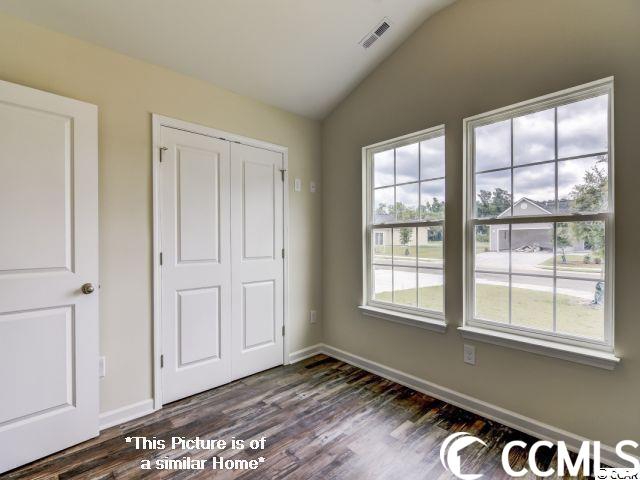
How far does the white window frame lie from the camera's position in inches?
97.7

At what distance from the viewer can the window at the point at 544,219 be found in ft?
5.90

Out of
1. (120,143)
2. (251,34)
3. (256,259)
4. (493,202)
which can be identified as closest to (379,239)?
(493,202)

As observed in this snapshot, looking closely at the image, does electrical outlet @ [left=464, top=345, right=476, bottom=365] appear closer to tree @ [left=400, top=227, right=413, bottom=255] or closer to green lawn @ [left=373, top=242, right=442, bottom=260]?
green lawn @ [left=373, top=242, right=442, bottom=260]

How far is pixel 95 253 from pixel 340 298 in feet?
7.03

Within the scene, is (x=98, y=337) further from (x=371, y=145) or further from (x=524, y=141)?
(x=524, y=141)

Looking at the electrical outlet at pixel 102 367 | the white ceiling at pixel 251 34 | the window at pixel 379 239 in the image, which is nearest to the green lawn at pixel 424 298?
the window at pixel 379 239

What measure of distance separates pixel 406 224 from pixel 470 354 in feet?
3.67

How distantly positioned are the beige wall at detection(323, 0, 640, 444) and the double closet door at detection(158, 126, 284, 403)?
2.38ft

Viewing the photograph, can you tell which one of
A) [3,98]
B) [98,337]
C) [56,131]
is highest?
[3,98]

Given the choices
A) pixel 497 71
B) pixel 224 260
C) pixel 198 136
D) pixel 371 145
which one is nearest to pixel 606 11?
pixel 497 71

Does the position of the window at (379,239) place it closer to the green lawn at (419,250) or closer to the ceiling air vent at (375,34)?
the green lawn at (419,250)

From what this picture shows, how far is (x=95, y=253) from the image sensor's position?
1957 mm

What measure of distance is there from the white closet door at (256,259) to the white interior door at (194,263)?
90mm

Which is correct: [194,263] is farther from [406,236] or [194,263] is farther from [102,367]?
[406,236]
